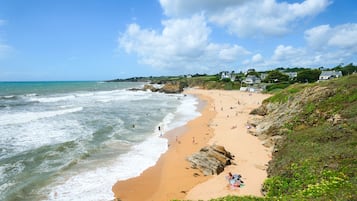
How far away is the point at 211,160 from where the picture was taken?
19.4 m

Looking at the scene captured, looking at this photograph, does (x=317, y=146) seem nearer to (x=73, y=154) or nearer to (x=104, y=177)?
(x=104, y=177)

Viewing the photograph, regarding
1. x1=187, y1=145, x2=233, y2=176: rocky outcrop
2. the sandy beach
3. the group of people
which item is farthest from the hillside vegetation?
x1=187, y1=145, x2=233, y2=176: rocky outcrop

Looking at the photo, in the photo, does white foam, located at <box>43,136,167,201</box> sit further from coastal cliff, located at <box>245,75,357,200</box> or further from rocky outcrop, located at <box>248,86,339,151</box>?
rocky outcrop, located at <box>248,86,339,151</box>

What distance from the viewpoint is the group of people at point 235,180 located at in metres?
16.2

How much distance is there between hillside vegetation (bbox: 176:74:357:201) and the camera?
10539mm

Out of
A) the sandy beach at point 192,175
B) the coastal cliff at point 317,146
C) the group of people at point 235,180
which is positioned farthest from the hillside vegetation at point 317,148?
the group of people at point 235,180

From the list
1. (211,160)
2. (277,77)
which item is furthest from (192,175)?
(277,77)

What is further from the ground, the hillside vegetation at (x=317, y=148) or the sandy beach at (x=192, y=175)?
the hillside vegetation at (x=317, y=148)

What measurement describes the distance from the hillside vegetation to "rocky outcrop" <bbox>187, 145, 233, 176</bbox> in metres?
3.67

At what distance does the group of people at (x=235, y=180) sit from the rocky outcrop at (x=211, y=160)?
1325mm

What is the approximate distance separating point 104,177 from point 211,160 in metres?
7.42

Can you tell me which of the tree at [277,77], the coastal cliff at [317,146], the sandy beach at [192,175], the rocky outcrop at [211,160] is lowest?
the sandy beach at [192,175]

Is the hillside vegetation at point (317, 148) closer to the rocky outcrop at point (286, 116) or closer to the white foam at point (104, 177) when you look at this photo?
the rocky outcrop at point (286, 116)

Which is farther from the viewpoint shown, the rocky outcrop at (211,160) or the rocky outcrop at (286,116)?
the rocky outcrop at (286,116)
